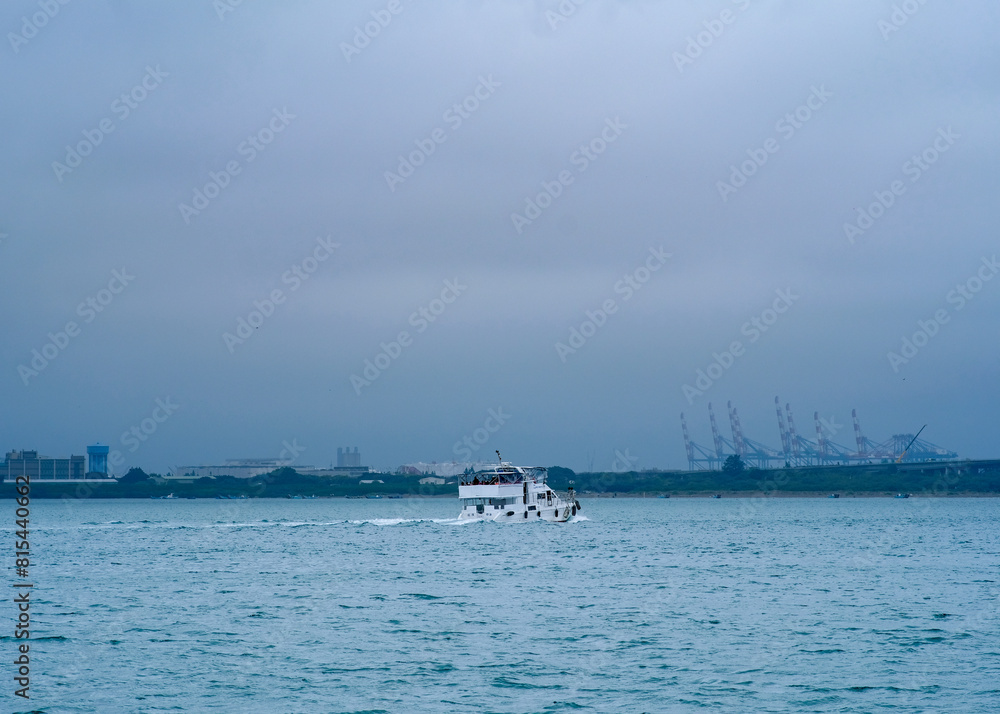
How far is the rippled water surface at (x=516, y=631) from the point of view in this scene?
28.4m

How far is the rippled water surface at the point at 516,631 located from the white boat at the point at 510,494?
82.7 feet

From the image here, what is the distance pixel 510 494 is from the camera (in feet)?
334

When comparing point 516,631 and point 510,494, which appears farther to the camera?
point 510,494

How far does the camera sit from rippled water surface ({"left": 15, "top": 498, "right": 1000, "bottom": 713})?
28359mm

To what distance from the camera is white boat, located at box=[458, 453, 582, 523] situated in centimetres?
10238

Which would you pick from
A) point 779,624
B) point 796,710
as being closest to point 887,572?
point 779,624

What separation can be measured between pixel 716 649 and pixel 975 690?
841cm

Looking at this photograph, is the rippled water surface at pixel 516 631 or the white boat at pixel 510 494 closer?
the rippled water surface at pixel 516 631

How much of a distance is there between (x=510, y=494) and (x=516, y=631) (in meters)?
63.4

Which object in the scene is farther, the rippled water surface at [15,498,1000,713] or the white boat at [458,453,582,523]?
the white boat at [458,453,582,523]

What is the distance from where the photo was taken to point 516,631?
3834cm

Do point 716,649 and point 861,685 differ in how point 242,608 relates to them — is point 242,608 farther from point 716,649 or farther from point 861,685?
point 861,685

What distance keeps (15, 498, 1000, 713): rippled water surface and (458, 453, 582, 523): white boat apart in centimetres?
2520

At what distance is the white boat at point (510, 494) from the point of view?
336ft
